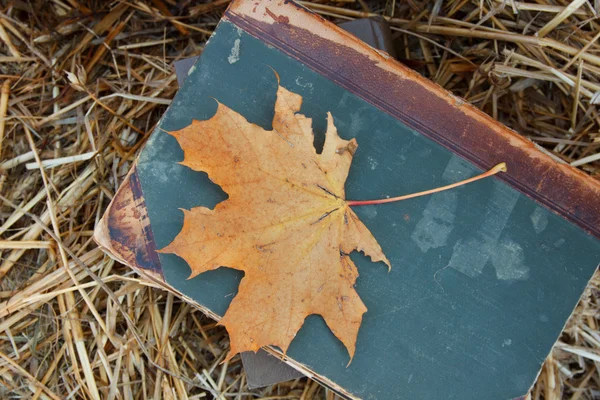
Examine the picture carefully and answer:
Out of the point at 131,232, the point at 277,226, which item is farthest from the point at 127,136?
the point at 277,226

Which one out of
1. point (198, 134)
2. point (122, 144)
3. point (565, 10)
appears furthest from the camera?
point (122, 144)

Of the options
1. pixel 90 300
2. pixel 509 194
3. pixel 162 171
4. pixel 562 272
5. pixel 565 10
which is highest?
pixel 565 10

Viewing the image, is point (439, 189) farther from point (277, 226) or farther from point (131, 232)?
point (131, 232)

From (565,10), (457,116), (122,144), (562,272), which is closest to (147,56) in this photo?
(122,144)

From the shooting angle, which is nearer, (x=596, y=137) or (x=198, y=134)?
(x=198, y=134)

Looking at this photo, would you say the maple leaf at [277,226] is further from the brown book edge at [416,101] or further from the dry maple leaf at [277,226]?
the brown book edge at [416,101]

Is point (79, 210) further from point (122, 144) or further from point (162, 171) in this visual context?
point (162, 171)

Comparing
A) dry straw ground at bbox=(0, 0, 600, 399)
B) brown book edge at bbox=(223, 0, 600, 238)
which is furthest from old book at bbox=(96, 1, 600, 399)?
dry straw ground at bbox=(0, 0, 600, 399)
